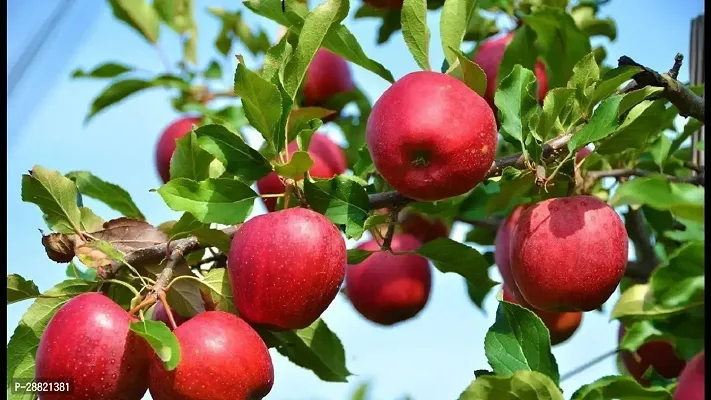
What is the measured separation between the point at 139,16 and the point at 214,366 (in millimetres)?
1658

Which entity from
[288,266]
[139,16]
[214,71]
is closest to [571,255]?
[288,266]

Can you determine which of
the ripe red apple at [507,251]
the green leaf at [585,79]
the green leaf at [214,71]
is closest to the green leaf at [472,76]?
the green leaf at [585,79]

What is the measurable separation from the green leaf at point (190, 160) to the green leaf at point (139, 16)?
3.84 ft

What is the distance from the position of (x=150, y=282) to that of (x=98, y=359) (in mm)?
208

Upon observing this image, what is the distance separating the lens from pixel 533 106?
1.25 m

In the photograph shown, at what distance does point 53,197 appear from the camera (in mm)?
1289

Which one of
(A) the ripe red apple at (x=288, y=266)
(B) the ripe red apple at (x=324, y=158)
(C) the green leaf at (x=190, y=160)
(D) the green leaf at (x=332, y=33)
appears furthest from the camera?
(B) the ripe red apple at (x=324, y=158)

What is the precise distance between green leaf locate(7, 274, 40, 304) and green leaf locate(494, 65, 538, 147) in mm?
678

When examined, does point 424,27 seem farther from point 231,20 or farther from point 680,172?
point 231,20

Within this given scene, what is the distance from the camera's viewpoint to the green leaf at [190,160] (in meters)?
1.43

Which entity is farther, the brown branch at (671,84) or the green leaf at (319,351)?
the green leaf at (319,351)

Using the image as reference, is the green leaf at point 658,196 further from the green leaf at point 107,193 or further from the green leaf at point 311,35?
the green leaf at point 107,193

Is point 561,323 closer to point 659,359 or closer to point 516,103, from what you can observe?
point 659,359

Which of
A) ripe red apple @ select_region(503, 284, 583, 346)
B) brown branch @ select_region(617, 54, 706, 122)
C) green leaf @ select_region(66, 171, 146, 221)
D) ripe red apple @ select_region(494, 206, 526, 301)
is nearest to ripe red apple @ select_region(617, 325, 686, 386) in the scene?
ripe red apple @ select_region(503, 284, 583, 346)
